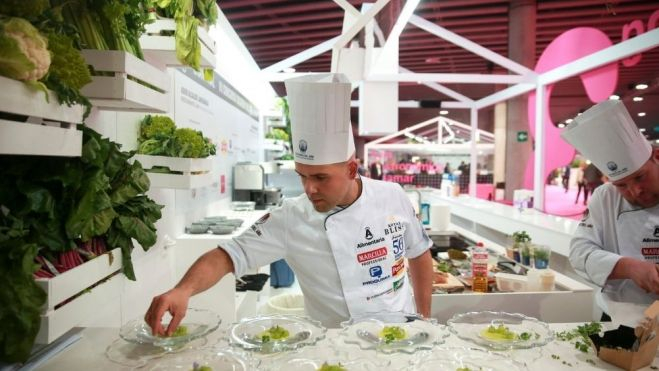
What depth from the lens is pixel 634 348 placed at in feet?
4.63

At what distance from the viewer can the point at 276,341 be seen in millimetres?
1478

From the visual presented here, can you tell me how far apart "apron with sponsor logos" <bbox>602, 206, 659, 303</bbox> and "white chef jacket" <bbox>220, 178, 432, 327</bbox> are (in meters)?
1.03

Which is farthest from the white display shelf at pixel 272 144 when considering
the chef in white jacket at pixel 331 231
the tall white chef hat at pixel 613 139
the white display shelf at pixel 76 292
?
the white display shelf at pixel 76 292

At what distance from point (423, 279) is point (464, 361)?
→ 0.91 metres

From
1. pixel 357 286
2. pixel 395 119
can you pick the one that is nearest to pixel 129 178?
pixel 357 286

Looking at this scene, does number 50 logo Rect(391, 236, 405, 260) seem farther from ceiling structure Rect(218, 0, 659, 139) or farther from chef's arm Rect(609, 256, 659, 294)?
ceiling structure Rect(218, 0, 659, 139)

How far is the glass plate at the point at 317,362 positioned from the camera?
1.32 m

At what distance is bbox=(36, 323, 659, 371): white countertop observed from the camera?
139cm

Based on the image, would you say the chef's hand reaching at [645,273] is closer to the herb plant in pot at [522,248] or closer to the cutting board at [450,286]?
the cutting board at [450,286]

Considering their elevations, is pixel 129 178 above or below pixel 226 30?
below

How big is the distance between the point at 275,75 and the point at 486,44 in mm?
6381

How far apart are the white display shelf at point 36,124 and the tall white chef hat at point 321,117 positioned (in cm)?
88

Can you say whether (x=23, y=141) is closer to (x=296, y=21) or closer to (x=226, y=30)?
(x=226, y=30)

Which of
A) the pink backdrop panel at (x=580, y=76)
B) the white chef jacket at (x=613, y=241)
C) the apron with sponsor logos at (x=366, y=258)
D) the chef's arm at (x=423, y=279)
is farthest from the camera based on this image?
the pink backdrop panel at (x=580, y=76)
